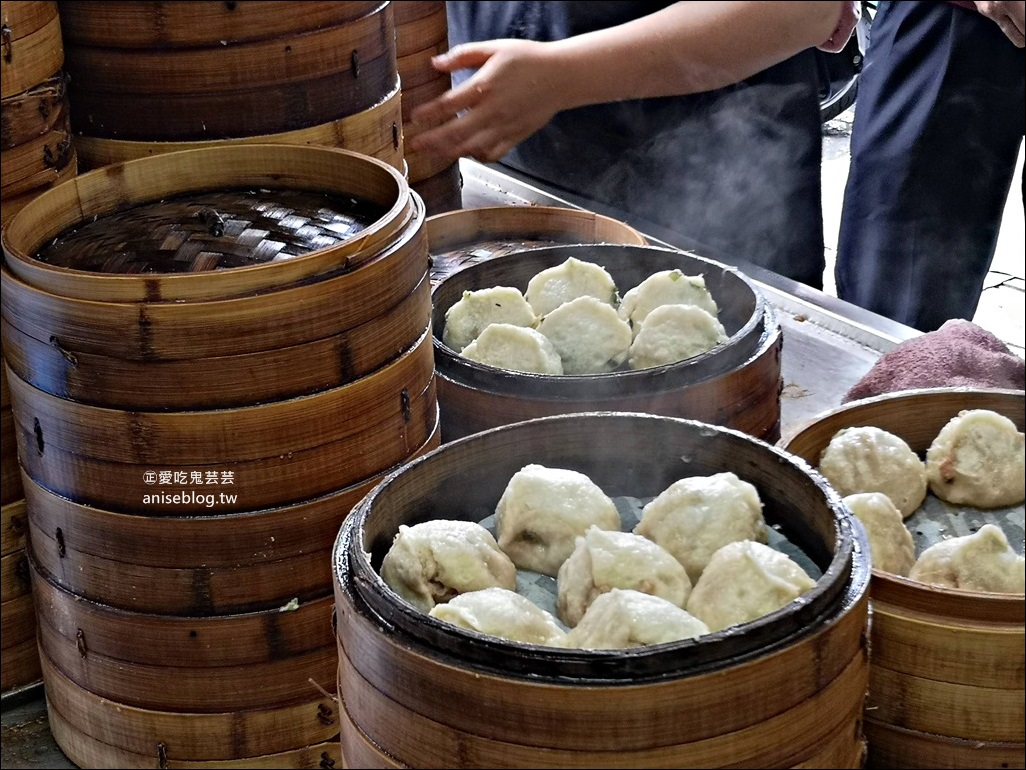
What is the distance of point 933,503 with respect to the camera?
258cm

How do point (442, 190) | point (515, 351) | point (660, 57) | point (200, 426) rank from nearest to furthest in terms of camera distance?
point (200, 426) → point (515, 351) → point (660, 57) → point (442, 190)

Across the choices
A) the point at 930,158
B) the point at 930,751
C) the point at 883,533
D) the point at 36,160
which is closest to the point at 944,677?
the point at 930,751

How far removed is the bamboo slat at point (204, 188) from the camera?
6.55 feet

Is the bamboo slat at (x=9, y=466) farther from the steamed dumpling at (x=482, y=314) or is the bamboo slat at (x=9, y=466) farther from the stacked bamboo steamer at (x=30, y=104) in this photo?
the steamed dumpling at (x=482, y=314)

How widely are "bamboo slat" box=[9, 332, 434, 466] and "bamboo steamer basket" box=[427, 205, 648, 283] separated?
1562mm

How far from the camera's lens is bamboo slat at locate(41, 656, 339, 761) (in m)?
2.34

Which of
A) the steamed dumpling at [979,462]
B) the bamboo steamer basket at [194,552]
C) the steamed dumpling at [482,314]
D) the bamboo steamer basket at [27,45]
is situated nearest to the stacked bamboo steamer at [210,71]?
the bamboo steamer basket at [27,45]

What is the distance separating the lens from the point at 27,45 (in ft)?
7.72

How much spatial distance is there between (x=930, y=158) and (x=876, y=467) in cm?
262

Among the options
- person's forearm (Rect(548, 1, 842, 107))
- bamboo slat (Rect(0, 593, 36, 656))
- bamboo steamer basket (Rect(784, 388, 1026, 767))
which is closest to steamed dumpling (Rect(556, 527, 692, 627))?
bamboo steamer basket (Rect(784, 388, 1026, 767))

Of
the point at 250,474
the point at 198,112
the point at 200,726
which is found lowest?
the point at 200,726

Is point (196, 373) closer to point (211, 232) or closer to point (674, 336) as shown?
point (211, 232)

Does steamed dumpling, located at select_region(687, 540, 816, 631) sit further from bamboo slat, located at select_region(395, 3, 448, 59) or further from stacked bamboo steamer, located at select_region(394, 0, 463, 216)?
bamboo slat, located at select_region(395, 3, 448, 59)

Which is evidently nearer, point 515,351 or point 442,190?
point 515,351
